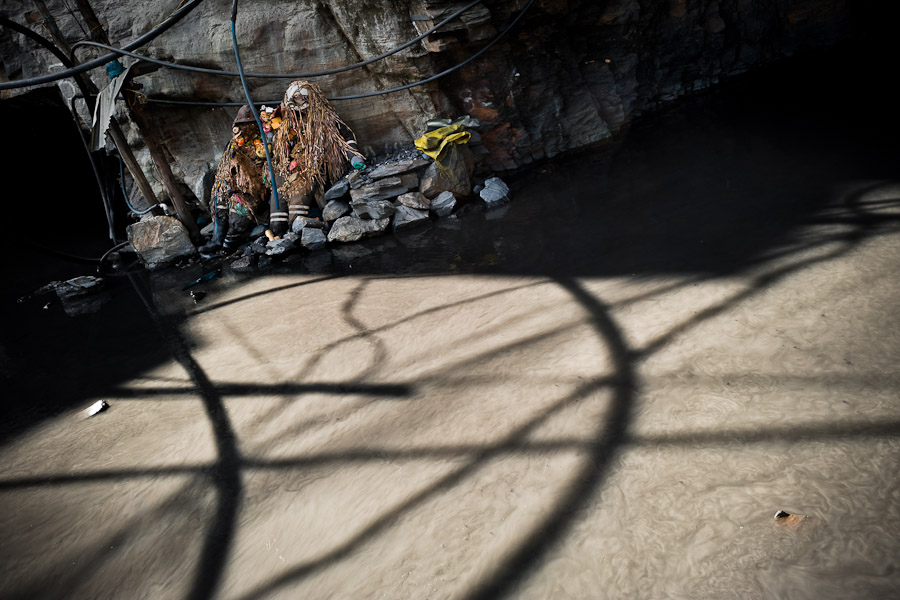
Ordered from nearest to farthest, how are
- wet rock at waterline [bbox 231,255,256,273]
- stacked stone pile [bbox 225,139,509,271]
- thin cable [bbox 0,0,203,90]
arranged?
thin cable [bbox 0,0,203,90]
wet rock at waterline [bbox 231,255,256,273]
stacked stone pile [bbox 225,139,509,271]

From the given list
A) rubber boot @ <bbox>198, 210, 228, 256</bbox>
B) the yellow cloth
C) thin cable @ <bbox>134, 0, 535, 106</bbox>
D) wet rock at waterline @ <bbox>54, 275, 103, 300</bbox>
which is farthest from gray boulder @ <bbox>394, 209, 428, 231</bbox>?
wet rock at waterline @ <bbox>54, 275, 103, 300</bbox>

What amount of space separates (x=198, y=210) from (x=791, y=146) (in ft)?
24.2

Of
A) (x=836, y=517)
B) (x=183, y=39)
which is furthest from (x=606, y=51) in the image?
(x=836, y=517)

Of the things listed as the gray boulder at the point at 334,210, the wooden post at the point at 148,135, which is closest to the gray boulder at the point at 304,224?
the gray boulder at the point at 334,210

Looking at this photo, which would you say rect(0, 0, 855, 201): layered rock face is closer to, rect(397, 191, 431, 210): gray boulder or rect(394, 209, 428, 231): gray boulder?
rect(397, 191, 431, 210): gray boulder

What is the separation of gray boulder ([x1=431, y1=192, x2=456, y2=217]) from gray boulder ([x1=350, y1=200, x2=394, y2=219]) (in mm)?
483

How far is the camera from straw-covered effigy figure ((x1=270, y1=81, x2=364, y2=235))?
18.0ft

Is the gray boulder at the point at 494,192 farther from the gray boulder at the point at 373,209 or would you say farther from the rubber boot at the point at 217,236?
the rubber boot at the point at 217,236

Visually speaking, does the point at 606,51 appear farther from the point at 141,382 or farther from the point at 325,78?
the point at 141,382

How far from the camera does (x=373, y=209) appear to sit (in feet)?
17.0

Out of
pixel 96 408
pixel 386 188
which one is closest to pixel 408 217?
pixel 386 188

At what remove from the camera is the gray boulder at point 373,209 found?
517 centimetres

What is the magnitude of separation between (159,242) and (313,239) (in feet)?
7.26

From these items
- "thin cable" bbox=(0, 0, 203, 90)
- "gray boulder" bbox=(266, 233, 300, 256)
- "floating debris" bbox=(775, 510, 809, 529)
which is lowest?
"floating debris" bbox=(775, 510, 809, 529)
